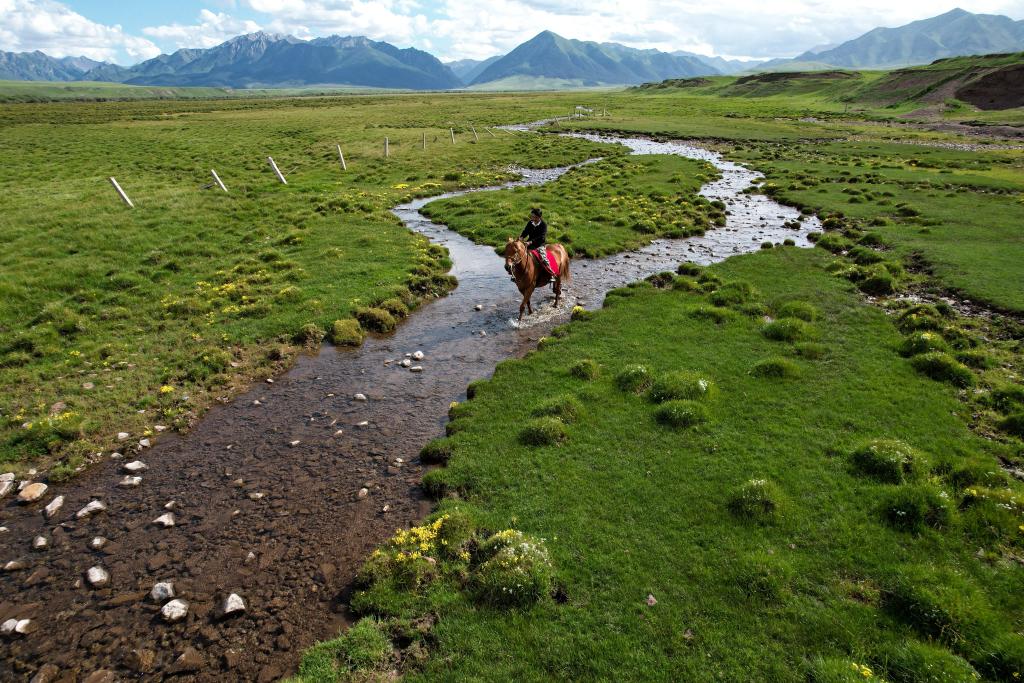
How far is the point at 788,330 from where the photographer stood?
62.1 feet

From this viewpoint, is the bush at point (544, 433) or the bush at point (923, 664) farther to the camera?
the bush at point (544, 433)

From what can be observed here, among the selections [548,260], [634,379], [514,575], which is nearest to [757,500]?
[514,575]

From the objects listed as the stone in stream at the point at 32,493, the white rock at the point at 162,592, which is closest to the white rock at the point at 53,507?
the stone in stream at the point at 32,493

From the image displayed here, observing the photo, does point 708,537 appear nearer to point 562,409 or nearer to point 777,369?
point 562,409

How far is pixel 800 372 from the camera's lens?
1622cm

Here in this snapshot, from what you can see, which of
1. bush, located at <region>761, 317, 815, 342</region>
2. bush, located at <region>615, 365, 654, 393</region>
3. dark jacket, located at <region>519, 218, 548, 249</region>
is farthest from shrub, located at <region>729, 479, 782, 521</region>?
dark jacket, located at <region>519, 218, 548, 249</region>

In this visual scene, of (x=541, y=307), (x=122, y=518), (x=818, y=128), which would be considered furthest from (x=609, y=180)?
(x=818, y=128)

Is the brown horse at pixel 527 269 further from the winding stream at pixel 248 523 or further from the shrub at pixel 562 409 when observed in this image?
the shrub at pixel 562 409

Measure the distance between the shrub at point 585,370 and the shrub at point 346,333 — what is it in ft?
31.8

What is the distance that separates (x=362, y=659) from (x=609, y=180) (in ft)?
164

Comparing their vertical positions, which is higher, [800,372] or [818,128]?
[818,128]

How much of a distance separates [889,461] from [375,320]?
1921 cm

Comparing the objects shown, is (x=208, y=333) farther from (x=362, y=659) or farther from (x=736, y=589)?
(x=736, y=589)

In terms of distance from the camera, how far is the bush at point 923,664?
7.39 metres
